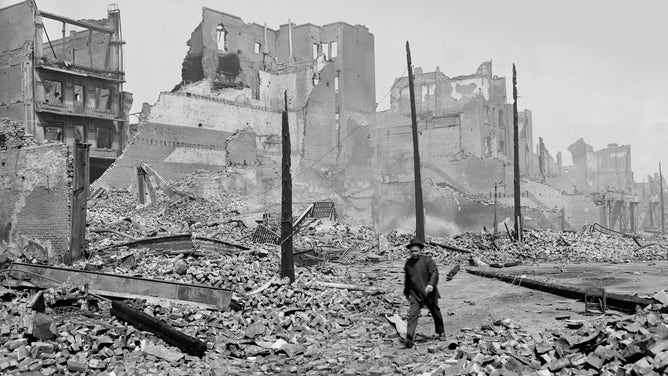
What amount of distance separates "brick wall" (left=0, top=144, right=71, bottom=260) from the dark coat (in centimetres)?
1041

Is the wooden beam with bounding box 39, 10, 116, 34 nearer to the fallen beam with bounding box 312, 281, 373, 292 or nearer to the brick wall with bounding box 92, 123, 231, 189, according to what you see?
the brick wall with bounding box 92, 123, 231, 189

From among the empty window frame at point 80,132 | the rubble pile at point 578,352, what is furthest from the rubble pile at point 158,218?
the rubble pile at point 578,352

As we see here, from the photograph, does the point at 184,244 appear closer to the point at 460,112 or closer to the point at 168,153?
the point at 168,153

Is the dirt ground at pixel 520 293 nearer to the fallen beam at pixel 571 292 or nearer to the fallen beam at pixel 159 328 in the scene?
the fallen beam at pixel 571 292

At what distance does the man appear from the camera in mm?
8242

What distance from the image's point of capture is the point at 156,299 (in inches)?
426

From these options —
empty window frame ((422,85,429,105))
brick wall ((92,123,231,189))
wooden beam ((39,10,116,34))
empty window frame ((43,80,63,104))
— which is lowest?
brick wall ((92,123,231,189))

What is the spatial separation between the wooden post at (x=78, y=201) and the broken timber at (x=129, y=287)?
3168mm

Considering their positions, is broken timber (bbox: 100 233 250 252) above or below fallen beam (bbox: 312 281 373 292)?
above

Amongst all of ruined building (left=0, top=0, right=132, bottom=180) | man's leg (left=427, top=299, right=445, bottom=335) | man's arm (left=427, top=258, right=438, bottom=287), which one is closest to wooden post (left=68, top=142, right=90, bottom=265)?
man's arm (left=427, top=258, right=438, bottom=287)

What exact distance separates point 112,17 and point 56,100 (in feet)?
23.9

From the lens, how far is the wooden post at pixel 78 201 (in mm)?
15516

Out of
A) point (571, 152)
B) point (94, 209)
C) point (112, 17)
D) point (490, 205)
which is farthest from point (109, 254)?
point (571, 152)

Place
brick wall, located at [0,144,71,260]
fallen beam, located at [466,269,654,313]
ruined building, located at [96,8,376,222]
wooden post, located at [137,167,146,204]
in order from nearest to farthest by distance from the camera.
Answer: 1. fallen beam, located at [466,269,654,313]
2. brick wall, located at [0,144,71,260]
3. wooden post, located at [137,167,146,204]
4. ruined building, located at [96,8,376,222]
